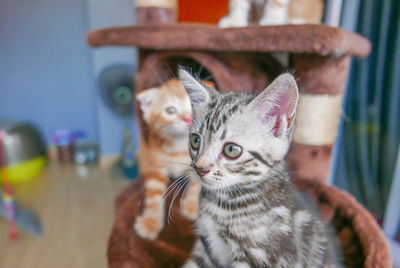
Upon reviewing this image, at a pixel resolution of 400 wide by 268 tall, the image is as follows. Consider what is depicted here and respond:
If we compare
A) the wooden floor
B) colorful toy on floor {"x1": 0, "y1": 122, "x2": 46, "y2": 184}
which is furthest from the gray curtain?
colorful toy on floor {"x1": 0, "y1": 122, "x2": 46, "y2": 184}

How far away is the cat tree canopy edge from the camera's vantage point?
0.74 m

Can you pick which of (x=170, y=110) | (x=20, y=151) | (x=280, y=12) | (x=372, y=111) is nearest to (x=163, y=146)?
(x=170, y=110)

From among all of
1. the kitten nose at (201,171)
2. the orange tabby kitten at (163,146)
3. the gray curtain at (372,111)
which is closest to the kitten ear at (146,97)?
the orange tabby kitten at (163,146)

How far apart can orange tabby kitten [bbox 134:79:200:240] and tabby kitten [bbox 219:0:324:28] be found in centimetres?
41

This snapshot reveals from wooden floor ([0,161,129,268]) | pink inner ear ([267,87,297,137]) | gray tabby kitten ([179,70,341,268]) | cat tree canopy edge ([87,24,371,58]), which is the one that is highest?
cat tree canopy edge ([87,24,371,58])

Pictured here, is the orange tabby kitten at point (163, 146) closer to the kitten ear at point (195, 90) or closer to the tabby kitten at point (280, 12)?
the kitten ear at point (195, 90)

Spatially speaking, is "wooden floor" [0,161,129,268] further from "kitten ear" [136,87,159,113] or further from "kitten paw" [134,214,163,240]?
"kitten ear" [136,87,159,113]

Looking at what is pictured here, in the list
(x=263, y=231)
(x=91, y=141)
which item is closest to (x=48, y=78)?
(x=91, y=141)

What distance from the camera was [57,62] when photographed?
2.21m

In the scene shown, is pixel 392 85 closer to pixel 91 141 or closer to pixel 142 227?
pixel 142 227

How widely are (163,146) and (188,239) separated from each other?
323mm

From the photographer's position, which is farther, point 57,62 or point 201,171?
point 57,62

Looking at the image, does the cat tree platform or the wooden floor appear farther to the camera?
the wooden floor

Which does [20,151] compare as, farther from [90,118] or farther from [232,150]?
[232,150]
